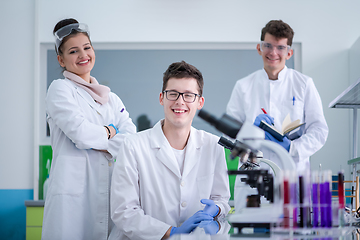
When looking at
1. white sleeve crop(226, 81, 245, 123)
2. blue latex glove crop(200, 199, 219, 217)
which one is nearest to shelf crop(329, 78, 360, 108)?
white sleeve crop(226, 81, 245, 123)

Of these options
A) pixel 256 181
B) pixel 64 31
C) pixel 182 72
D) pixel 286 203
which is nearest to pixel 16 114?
pixel 64 31

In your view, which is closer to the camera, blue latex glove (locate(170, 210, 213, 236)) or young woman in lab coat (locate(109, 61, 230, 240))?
blue latex glove (locate(170, 210, 213, 236))

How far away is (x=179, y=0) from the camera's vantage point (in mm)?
3484

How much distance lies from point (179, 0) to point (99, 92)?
1907 millimetres

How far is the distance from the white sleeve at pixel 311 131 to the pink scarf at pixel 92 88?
3.48 feet

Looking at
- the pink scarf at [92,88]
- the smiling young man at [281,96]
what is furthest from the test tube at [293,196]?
the pink scarf at [92,88]

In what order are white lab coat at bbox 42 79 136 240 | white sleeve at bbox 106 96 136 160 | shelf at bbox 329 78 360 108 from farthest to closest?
shelf at bbox 329 78 360 108 → white sleeve at bbox 106 96 136 160 → white lab coat at bbox 42 79 136 240

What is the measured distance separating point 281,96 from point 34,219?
2.27 meters

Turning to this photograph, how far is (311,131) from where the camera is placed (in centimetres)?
211

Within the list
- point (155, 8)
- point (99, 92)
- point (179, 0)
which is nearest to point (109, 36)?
point (155, 8)

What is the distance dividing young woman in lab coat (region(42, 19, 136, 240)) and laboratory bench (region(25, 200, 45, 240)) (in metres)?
1.39

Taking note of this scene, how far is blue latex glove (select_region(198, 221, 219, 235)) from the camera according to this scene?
111 cm

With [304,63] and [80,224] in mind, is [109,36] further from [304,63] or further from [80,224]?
[80,224]

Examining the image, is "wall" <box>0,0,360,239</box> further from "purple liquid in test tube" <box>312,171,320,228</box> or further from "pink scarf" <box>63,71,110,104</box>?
"purple liquid in test tube" <box>312,171,320,228</box>
